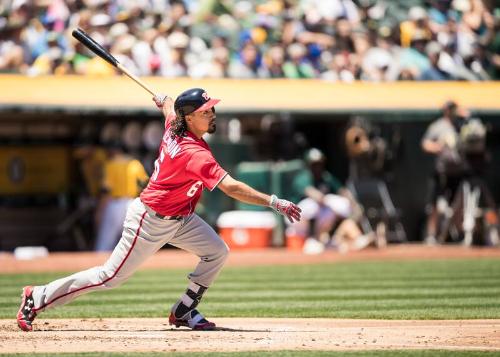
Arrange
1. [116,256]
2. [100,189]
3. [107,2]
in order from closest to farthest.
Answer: [116,256] < [100,189] < [107,2]

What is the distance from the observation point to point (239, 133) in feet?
59.4

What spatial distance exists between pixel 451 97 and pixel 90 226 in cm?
624

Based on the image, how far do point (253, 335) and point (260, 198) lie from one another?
101 cm

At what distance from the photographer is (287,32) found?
19203mm

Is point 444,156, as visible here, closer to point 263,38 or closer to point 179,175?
point 263,38

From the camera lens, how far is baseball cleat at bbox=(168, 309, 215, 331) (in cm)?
824

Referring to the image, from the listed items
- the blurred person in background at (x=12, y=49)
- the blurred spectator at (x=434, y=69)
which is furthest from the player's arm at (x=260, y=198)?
the blurred spectator at (x=434, y=69)

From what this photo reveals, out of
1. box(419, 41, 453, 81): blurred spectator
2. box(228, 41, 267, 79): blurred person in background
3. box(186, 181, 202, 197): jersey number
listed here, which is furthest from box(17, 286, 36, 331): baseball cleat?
box(419, 41, 453, 81): blurred spectator

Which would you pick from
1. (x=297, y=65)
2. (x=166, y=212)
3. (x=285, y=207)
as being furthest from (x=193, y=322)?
(x=297, y=65)

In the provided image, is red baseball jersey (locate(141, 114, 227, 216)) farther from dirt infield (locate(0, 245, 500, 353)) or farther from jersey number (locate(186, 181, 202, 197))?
dirt infield (locate(0, 245, 500, 353))

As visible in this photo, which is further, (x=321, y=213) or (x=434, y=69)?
(x=434, y=69)

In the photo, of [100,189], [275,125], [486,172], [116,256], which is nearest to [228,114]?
[275,125]

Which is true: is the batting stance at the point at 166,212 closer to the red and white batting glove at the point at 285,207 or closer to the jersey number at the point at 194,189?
the jersey number at the point at 194,189

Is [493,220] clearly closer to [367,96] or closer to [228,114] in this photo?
[367,96]
